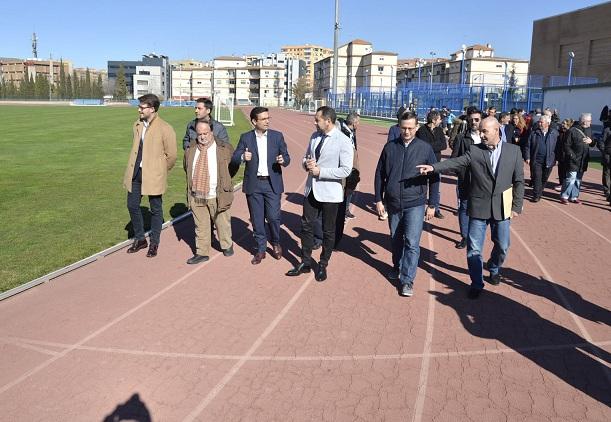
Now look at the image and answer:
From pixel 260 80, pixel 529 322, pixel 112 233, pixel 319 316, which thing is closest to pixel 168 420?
pixel 319 316

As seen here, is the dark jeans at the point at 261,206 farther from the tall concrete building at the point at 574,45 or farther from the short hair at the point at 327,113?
the tall concrete building at the point at 574,45

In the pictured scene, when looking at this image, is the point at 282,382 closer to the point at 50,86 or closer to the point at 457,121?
the point at 457,121

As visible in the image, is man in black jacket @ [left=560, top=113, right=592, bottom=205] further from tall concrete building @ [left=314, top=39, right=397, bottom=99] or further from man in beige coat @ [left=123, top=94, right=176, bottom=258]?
tall concrete building @ [left=314, top=39, right=397, bottom=99]

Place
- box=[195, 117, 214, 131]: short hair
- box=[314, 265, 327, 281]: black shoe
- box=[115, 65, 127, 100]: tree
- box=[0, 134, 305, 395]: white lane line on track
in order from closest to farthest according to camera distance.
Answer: box=[0, 134, 305, 395]: white lane line on track → box=[314, 265, 327, 281]: black shoe → box=[195, 117, 214, 131]: short hair → box=[115, 65, 127, 100]: tree

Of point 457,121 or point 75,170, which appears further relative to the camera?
point 75,170

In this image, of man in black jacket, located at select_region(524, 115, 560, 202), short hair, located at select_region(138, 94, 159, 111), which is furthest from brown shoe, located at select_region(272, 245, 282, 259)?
man in black jacket, located at select_region(524, 115, 560, 202)

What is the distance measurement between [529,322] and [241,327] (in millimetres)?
2621

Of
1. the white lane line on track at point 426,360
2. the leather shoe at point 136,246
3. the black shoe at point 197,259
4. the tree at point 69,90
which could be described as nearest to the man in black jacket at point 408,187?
the white lane line on track at point 426,360

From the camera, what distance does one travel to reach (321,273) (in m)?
5.96

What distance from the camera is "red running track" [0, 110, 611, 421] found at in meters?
3.55

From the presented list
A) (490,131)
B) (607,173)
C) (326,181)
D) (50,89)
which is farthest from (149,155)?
(50,89)

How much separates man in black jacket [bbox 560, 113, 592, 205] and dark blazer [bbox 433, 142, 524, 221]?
6.16 m

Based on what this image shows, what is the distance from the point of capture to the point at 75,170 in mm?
14273

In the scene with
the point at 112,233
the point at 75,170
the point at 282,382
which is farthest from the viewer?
the point at 75,170
